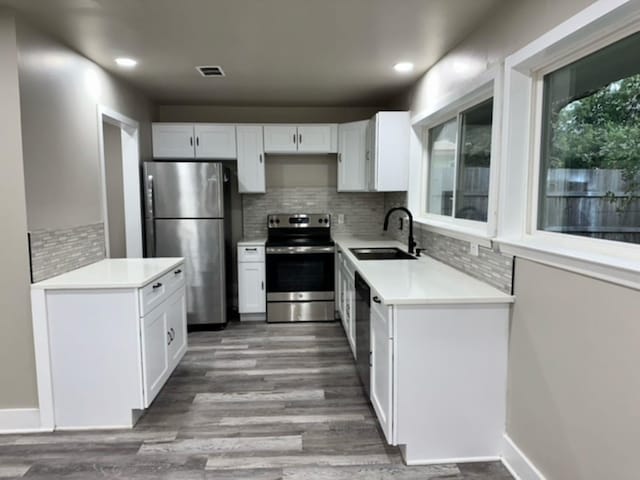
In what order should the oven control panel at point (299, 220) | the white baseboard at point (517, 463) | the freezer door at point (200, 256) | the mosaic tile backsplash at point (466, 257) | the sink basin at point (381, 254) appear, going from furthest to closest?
the oven control panel at point (299, 220) → the freezer door at point (200, 256) → the sink basin at point (381, 254) → the mosaic tile backsplash at point (466, 257) → the white baseboard at point (517, 463)

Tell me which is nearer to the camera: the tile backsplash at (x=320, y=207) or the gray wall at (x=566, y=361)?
the gray wall at (x=566, y=361)

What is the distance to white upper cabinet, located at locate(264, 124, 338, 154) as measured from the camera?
4.44 meters

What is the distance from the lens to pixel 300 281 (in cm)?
434

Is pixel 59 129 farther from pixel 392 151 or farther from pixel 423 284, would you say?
pixel 392 151

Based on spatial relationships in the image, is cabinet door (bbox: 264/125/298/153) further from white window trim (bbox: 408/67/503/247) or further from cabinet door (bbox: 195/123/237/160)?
white window trim (bbox: 408/67/503/247)

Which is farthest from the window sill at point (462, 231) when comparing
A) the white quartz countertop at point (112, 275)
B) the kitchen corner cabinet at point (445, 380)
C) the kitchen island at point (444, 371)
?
the white quartz countertop at point (112, 275)

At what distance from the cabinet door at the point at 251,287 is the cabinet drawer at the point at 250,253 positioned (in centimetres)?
5

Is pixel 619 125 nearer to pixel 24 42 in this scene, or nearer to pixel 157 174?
pixel 24 42

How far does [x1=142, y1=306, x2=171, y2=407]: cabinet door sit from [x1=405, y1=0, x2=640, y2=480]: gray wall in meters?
2.01

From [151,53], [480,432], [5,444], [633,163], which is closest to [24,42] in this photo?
[151,53]

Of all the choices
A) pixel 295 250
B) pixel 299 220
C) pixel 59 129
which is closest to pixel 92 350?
pixel 59 129

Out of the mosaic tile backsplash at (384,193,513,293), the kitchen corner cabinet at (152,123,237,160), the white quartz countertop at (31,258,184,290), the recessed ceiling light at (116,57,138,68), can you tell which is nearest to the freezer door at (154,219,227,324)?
the kitchen corner cabinet at (152,123,237,160)

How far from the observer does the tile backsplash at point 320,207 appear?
4.84 metres

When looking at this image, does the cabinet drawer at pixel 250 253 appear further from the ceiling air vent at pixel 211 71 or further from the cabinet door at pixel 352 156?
the ceiling air vent at pixel 211 71
